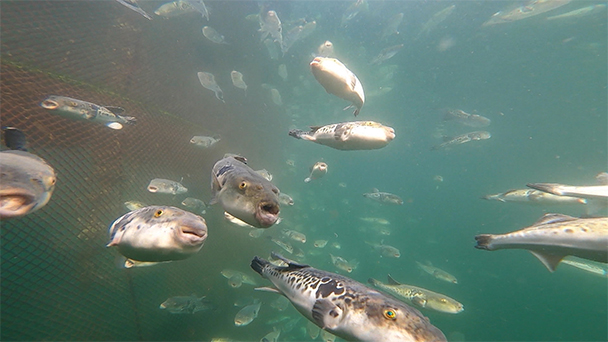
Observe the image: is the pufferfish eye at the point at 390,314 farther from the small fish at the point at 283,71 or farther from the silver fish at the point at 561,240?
the small fish at the point at 283,71

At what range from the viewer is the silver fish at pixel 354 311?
2.34 m

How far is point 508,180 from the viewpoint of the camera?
54125 mm

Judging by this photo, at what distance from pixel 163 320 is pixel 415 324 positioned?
837 cm

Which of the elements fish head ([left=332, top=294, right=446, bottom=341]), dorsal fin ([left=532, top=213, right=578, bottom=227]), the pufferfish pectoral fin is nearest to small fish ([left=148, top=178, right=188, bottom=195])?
the pufferfish pectoral fin

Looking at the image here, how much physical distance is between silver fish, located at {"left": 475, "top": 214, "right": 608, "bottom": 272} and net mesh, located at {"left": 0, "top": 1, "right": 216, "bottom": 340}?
863 centimetres

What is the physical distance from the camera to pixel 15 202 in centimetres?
193

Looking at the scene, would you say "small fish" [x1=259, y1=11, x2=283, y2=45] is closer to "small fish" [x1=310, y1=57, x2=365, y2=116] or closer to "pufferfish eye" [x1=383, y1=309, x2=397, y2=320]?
"small fish" [x1=310, y1=57, x2=365, y2=116]

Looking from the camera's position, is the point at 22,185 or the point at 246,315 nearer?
the point at 22,185

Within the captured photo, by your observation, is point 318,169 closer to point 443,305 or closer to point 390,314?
point 390,314

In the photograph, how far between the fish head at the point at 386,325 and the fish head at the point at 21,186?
9.81ft

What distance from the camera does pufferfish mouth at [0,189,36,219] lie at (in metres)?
1.83

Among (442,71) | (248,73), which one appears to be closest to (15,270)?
(248,73)

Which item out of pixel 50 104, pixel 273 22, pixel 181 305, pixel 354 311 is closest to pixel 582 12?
pixel 273 22

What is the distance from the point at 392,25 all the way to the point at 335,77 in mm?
19519
